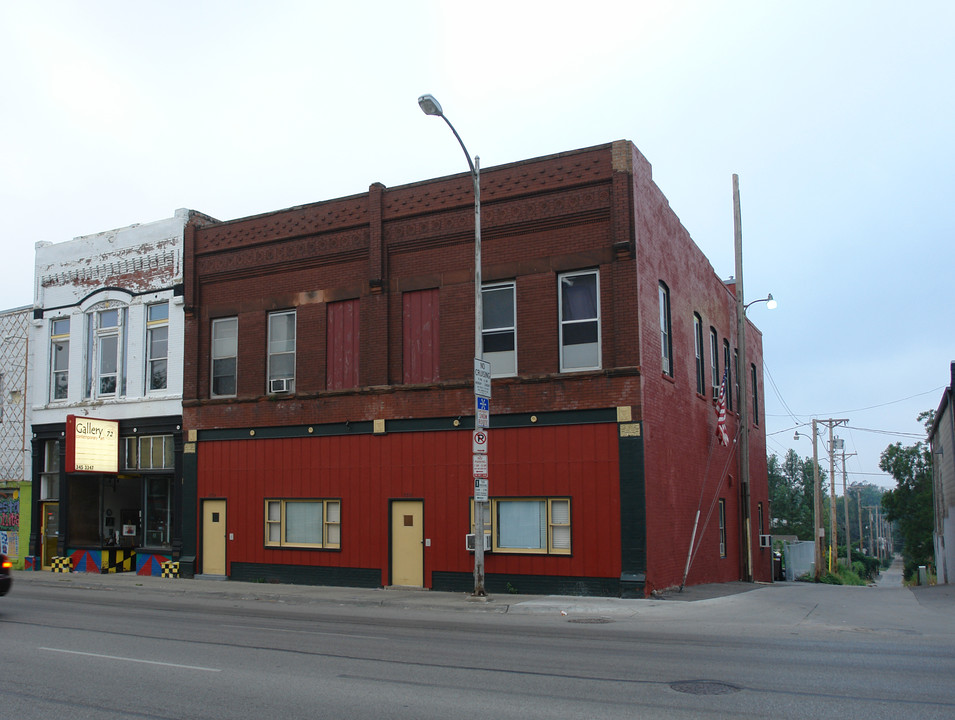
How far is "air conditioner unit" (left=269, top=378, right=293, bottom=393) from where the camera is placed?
918 inches

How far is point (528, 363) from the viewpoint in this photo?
1992 centimetres

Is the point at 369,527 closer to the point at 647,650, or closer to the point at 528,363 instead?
the point at 528,363

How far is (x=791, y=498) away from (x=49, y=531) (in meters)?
95.5

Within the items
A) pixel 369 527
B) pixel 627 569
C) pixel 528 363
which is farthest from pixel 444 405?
pixel 627 569

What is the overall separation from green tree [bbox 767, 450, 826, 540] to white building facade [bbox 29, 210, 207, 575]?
245 feet

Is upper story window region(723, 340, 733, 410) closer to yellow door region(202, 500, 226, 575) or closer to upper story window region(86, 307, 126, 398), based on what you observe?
yellow door region(202, 500, 226, 575)

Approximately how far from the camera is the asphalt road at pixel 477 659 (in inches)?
308

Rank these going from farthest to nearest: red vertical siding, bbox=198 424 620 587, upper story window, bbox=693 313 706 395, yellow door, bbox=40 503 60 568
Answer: yellow door, bbox=40 503 60 568, upper story window, bbox=693 313 706 395, red vertical siding, bbox=198 424 620 587

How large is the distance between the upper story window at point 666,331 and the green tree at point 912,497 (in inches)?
2487

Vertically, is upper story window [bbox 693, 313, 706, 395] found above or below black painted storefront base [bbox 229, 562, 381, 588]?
above

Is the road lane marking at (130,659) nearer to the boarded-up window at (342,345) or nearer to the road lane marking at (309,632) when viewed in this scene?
the road lane marking at (309,632)

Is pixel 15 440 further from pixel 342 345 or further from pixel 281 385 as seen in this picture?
pixel 342 345

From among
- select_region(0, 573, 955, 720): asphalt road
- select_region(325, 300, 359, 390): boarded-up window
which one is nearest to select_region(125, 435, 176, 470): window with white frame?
select_region(325, 300, 359, 390): boarded-up window

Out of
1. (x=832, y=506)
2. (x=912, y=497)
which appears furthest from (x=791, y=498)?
(x=832, y=506)
